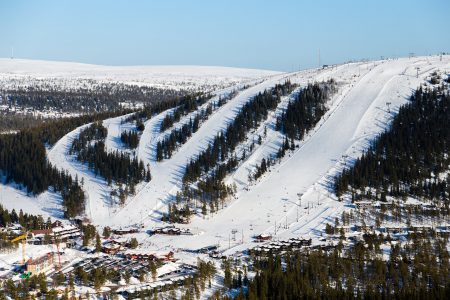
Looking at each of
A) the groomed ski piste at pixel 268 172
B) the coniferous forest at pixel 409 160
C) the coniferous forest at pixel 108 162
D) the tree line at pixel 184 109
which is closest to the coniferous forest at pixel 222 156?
the groomed ski piste at pixel 268 172

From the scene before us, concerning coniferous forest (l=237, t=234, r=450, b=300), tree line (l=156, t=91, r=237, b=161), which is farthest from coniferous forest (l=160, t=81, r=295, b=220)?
coniferous forest (l=237, t=234, r=450, b=300)

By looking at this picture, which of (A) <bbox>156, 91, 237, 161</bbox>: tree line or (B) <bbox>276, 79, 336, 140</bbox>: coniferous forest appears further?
(B) <bbox>276, 79, 336, 140</bbox>: coniferous forest

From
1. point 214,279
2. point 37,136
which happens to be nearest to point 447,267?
point 214,279

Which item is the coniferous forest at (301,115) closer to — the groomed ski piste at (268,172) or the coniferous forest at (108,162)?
the groomed ski piste at (268,172)

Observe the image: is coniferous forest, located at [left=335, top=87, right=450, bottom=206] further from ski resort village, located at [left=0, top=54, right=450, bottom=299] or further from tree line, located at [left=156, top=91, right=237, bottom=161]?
tree line, located at [left=156, top=91, right=237, bottom=161]

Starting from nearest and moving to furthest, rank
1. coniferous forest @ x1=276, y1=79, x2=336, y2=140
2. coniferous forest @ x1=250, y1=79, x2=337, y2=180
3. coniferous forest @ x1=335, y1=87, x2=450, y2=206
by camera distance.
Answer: coniferous forest @ x1=335, y1=87, x2=450, y2=206 < coniferous forest @ x1=250, y1=79, x2=337, y2=180 < coniferous forest @ x1=276, y1=79, x2=336, y2=140

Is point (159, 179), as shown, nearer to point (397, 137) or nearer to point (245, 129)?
point (245, 129)

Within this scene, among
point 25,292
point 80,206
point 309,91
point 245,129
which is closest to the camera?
point 25,292

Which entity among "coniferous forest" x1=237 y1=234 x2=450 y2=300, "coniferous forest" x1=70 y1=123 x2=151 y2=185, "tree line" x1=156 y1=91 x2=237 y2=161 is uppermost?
"tree line" x1=156 y1=91 x2=237 y2=161
